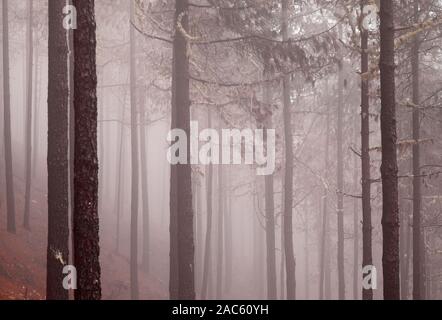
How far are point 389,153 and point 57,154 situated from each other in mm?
6599

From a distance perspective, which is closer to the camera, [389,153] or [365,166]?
[389,153]

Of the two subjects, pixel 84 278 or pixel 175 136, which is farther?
pixel 175 136

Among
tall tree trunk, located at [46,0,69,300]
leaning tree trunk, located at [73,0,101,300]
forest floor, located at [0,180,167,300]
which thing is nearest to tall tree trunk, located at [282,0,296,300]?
forest floor, located at [0,180,167,300]

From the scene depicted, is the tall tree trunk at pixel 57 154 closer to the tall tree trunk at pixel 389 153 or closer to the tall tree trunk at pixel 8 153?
the tall tree trunk at pixel 389 153

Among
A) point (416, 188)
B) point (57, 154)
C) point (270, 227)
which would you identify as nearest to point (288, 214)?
point (270, 227)

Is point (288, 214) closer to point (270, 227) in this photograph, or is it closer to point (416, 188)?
point (270, 227)

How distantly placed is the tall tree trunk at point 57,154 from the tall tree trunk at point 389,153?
632 centimetres

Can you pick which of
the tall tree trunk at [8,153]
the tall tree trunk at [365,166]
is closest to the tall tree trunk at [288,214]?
the tall tree trunk at [365,166]

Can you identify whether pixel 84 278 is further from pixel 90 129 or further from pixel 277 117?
pixel 277 117

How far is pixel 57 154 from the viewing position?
32.1ft

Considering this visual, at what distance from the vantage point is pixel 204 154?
96.1 ft
